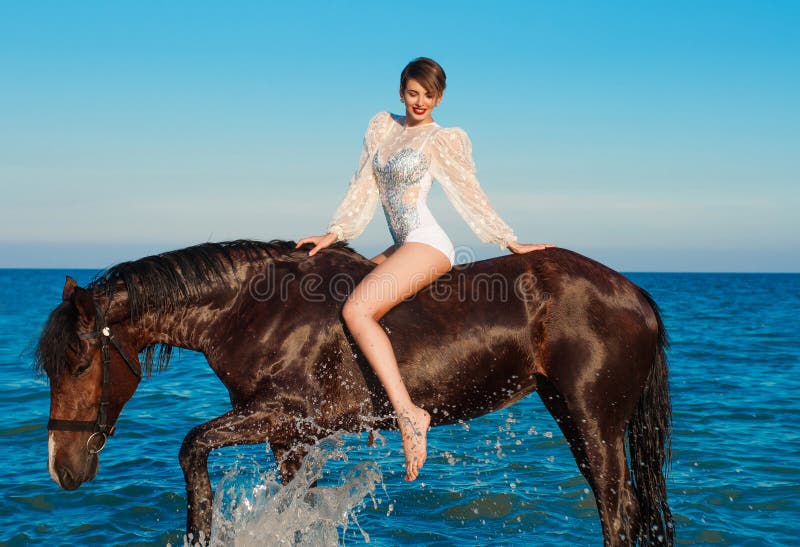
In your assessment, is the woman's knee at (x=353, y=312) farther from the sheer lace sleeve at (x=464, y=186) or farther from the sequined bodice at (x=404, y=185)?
the sheer lace sleeve at (x=464, y=186)

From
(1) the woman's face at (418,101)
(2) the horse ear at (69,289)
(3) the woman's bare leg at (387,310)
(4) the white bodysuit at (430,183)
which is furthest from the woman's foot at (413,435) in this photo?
(2) the horse ear at (69,289)

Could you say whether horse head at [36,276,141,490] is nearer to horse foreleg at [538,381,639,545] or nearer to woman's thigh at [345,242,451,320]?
woman's thigh at [345,242,451,320]

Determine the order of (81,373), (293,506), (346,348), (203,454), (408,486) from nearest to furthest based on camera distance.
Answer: (203,454) → (81,373) → (346,348) → (293,506) → (408,486)

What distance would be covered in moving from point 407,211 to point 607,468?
190cm

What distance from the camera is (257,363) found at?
4.03 m

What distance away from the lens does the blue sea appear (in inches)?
186

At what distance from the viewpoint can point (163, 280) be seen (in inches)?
163

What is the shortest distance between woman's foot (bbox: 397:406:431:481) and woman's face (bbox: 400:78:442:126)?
5.77ft

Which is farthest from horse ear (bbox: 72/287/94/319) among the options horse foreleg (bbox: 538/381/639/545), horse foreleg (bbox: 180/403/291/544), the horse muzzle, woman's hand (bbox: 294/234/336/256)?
horse foreleg (bbox: 538/381/639/545)

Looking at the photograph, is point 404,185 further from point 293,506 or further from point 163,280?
point 293,506

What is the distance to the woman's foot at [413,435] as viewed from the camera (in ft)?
12.5

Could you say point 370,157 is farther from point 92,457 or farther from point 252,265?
point 92,457

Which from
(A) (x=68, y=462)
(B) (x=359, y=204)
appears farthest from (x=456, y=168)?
(A) (x=68, y=462)

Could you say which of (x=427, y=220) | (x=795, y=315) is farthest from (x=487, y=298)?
(x=795, y=315)
